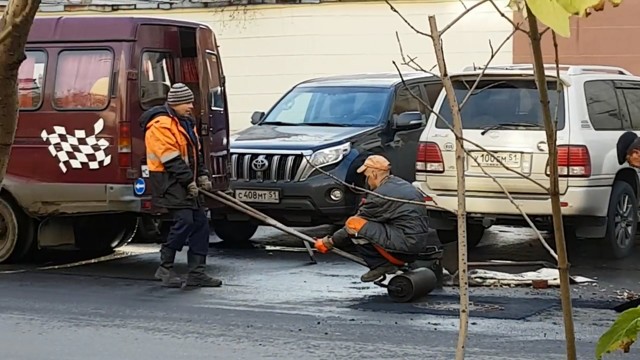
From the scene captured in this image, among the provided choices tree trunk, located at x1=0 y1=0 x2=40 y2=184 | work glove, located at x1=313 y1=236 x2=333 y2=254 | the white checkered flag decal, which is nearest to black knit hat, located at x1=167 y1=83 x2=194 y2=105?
the white checkered flag decal

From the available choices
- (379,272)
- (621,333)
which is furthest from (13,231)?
(621,333)

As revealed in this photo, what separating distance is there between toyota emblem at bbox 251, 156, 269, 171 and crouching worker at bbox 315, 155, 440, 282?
2.72 m

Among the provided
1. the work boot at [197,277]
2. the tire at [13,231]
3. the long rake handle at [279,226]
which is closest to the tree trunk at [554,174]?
the long rake handle at [279,226]

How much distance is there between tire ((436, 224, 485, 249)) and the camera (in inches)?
464

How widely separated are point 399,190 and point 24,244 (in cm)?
410

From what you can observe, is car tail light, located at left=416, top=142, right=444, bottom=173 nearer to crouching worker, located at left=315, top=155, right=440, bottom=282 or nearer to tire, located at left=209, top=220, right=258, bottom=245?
crouching worker, located at left=315, top=155, right=440, bottom=282

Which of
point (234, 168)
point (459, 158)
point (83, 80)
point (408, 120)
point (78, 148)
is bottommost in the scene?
point (234, 168)

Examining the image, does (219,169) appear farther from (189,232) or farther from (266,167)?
(189,232)

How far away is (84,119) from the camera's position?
35.1 feet

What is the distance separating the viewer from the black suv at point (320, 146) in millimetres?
11688

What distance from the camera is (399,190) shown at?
9289 mm

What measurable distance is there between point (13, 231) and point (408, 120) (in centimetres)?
438

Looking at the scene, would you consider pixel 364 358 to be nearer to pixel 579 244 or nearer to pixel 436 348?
pixel 436 348

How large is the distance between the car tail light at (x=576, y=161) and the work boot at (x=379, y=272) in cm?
223
